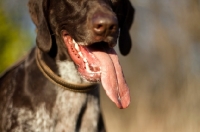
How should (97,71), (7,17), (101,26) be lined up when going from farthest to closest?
1. (7,17)
2. (97,71)
3. (101,26)

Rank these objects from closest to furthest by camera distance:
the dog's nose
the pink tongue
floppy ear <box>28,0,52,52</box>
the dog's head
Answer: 1. the dog's nose
2. the dog's head
3. the pink tongue
4. floppy ear <box>28,0,52,52</box>

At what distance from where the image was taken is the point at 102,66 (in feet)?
12.6

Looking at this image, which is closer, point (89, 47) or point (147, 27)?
point (89, 47)

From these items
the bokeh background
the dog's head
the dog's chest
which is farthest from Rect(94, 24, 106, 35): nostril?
the bokeh background

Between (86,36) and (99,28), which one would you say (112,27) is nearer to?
(99,28)

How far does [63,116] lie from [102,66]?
2.11ft

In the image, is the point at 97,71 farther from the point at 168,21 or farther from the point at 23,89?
the point at 168,21

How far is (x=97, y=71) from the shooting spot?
386cm

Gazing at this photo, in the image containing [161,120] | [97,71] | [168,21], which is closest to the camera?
[97,71]

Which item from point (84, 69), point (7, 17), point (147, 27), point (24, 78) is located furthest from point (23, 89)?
point (7, 17)

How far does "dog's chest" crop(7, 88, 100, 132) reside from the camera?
162 inches

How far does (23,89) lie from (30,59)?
333 mm

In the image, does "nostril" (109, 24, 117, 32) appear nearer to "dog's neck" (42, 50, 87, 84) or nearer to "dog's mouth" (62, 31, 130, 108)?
"dog's mouth" (62, 31, 130, 108)

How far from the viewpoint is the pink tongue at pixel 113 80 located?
379 centimetres
